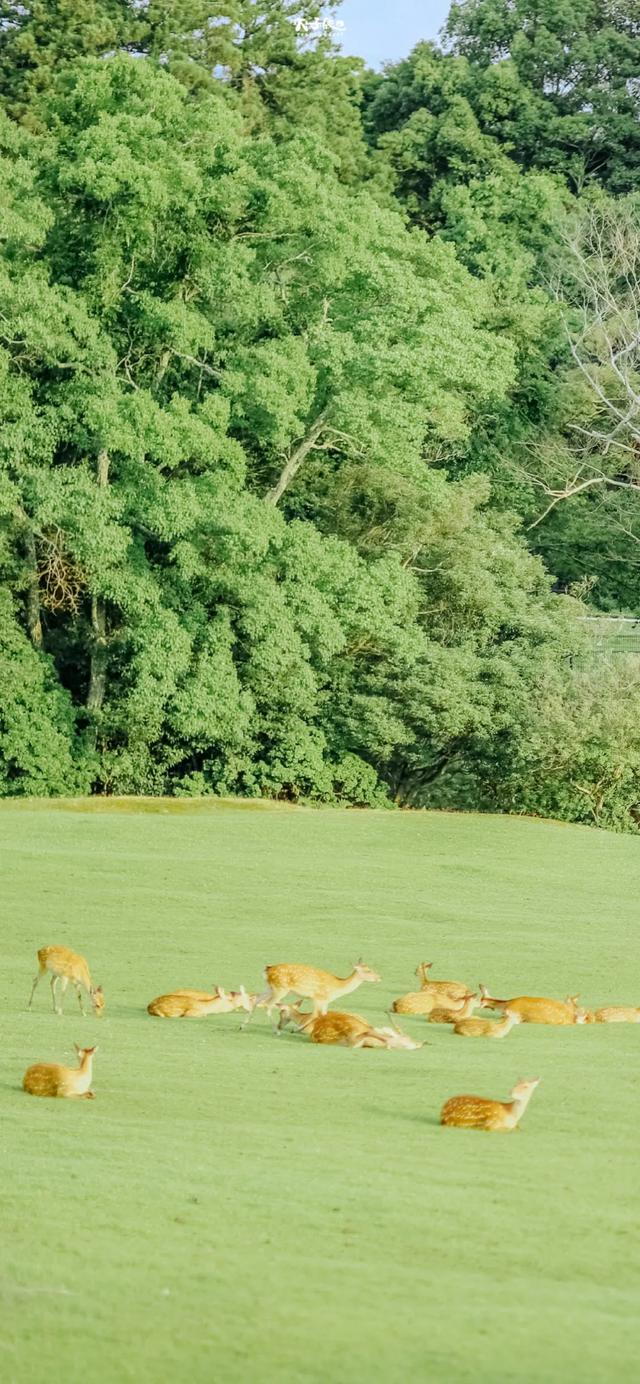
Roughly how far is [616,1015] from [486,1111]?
417 centimetres

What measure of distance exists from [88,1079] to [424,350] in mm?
21133

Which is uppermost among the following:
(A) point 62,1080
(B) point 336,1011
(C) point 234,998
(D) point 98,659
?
(A) point 62,1080

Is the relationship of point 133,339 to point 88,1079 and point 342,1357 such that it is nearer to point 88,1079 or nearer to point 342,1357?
point 88,1079

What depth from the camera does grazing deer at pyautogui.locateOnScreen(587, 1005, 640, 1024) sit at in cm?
1149

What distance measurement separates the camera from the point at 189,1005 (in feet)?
36.5

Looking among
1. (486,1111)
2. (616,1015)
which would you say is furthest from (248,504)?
(486,1111)

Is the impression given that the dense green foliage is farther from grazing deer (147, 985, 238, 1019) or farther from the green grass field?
grazing deer (147, 985, 238, 1019)

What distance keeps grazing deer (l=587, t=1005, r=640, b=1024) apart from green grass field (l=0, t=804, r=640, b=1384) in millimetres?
394

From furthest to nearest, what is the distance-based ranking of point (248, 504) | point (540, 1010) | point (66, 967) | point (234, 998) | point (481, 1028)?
point (248, 504)
point (234, 998)
point (540, 1010)
point (66, 967)
point (481, 1028)

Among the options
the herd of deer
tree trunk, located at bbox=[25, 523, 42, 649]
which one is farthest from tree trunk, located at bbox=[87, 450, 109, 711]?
the herd of deer

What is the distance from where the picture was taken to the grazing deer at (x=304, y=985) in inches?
425

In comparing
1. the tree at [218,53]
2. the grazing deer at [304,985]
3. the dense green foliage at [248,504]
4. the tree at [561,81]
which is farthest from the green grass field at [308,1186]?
the tree at [561,81]

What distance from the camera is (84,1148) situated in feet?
22.8

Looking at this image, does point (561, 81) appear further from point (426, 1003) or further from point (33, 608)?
point (426, 1003)
